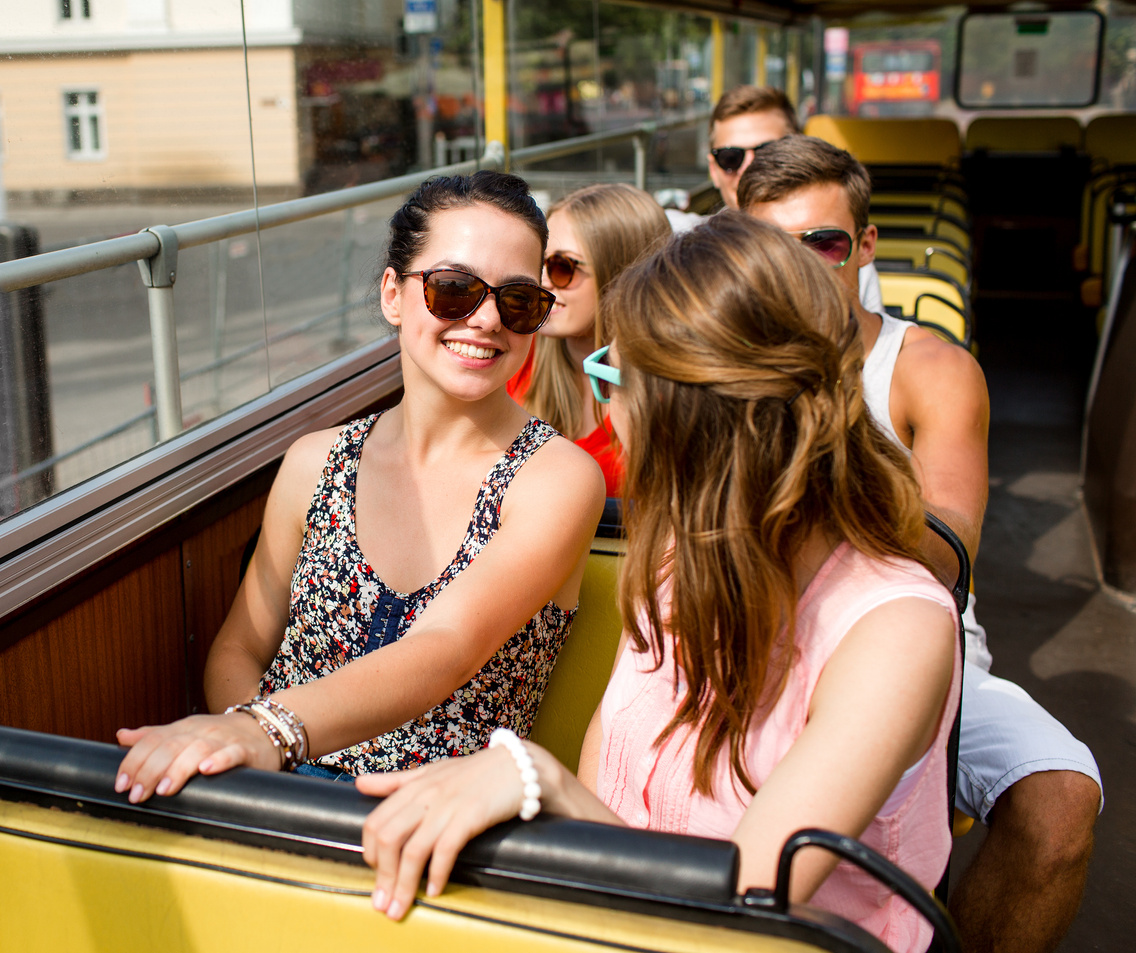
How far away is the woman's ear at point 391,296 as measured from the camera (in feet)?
5.58

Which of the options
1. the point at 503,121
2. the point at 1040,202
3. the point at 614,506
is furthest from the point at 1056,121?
the point at 614,506

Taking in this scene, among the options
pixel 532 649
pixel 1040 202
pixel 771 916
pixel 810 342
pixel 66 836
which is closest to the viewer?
pixel 771 916

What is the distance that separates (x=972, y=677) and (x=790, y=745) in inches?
35.2

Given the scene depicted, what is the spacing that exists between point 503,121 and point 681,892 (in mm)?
3576

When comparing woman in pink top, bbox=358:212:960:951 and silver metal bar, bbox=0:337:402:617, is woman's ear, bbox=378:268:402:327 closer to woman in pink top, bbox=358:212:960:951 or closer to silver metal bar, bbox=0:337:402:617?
silver metal bar, bbox=0:337:402:617

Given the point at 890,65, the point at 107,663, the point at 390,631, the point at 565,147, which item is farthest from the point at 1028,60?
the point at 107,663

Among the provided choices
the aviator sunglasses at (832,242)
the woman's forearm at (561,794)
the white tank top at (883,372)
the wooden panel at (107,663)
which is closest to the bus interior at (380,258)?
the wooden panel at (107,663)

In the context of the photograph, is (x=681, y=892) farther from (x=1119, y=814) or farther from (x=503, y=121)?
(x=503, y=121)

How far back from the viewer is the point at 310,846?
90cm

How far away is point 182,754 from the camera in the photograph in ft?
3.19

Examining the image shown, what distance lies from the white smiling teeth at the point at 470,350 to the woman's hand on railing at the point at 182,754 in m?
0.68

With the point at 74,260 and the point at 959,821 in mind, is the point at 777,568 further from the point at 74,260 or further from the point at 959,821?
the point at 74,260

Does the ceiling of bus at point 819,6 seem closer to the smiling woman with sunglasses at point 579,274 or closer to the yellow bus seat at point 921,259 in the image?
the yellow bus seat at point 921,259

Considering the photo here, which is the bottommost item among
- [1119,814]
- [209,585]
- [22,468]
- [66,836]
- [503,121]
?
[1119,814]
